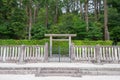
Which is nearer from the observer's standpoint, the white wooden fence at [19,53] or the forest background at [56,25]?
the white wooden fence at [19,53]

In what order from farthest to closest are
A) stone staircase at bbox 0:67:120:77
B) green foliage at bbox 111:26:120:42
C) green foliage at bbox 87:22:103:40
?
green foliage at bbox 111:26:120:42 < green foliage at bbox 87:22:103:40 < stone staircase at bbox 0:67:120:77

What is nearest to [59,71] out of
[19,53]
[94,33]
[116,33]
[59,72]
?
[59,72]

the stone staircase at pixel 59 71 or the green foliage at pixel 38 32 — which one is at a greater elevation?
the green foliage at pixel 38 32

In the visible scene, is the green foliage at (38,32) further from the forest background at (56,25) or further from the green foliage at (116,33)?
the green foliage at (116,33)

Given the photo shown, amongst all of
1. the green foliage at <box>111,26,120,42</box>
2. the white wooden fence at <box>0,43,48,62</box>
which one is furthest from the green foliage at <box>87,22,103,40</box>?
the white wooden fence at <box>0,43,48,62</box>

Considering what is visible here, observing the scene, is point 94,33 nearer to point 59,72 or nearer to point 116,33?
point 116,33

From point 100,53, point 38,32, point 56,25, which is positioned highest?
point 56,25

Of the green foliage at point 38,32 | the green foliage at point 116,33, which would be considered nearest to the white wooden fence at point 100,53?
the green foliage at point 38,32

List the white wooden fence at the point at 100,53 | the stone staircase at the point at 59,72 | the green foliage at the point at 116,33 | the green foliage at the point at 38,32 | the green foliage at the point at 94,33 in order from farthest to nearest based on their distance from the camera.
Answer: the green foliage at the point at 116,33 → the green foliage at the point at 38,32 → the green foliage at the point at 94,33 → the white wooden fence at the point at 100,53 → the stone staircase at the point at 59,72

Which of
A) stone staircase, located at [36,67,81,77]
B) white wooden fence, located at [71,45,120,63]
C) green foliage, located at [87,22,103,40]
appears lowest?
stone staircase, located at [36,67,81,77]

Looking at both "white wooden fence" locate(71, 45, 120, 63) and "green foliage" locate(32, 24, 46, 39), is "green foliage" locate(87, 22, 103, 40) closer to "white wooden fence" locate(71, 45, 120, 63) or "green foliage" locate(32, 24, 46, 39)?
"green foliage" locate(32, 24, 46, 39)

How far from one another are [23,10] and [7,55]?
599 inches

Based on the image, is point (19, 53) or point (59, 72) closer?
point (59, 72)

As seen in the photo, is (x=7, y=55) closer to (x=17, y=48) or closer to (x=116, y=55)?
(x=17, y=48)
